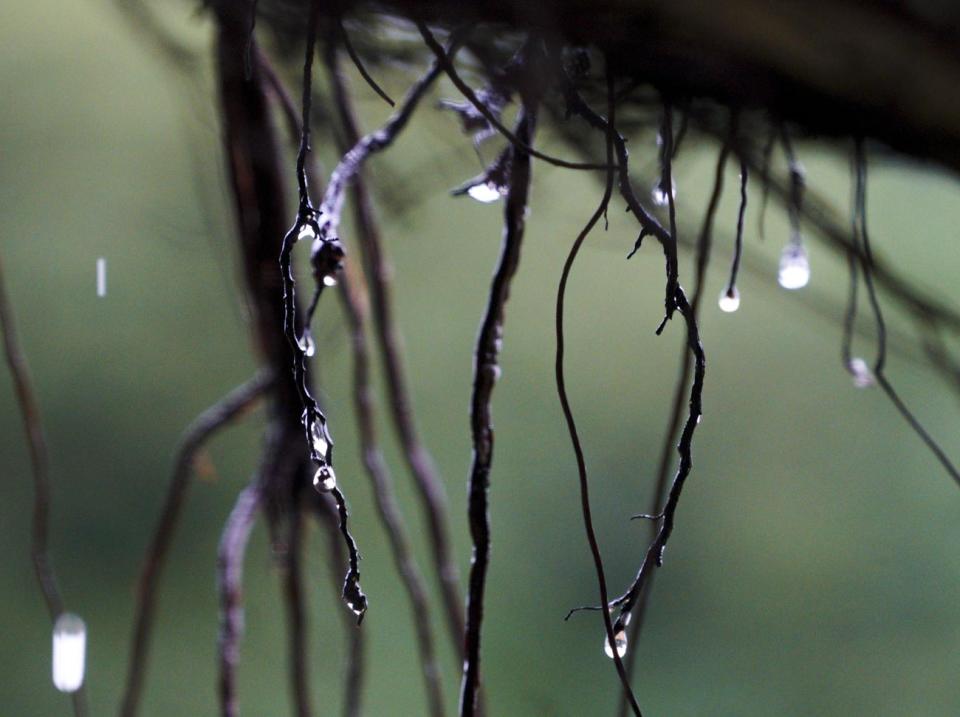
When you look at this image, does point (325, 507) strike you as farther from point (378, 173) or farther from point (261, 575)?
point (261, 575)

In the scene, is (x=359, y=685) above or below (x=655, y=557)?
below

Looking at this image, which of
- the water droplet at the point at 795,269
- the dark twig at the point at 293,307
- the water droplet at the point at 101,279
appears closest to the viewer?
the dark twig at the point at 293,307

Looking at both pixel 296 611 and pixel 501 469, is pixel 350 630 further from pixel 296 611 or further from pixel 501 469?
pixel 501 469

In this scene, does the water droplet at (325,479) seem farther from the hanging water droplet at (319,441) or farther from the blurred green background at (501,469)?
the blurred green background at (501,469)

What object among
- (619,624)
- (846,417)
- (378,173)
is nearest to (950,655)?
(846,417)

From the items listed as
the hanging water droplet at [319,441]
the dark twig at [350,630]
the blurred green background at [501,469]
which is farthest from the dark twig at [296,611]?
the blurred green background at [501,469]

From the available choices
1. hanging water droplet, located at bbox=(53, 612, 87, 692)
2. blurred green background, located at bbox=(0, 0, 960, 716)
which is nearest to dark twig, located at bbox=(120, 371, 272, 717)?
hanging water droplet, located at bbox=(53, 612, 87, 692)

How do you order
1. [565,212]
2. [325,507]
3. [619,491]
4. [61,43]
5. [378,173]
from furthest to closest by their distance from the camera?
[619,491]
[61,43]
[565,212]
[378,173]
[325,507]
